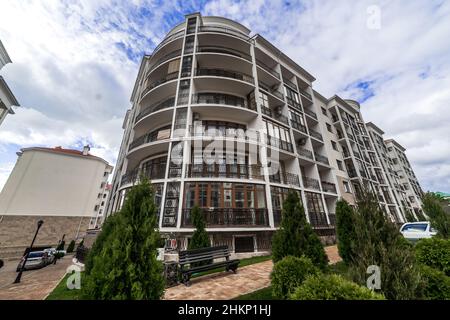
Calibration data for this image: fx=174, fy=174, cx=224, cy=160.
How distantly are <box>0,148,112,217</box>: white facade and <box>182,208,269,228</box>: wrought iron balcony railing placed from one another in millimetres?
27936

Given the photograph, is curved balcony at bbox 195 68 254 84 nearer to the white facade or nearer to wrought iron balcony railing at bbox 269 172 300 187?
wrought iron balcony railing at bbox 269 172 300 187

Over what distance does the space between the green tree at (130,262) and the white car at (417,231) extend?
626 inches

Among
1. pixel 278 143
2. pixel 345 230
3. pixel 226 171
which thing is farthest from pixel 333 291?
pixel 278 143

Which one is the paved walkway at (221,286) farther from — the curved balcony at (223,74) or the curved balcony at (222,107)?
the curved balcony at (223,74)

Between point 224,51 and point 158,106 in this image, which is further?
point 224,51

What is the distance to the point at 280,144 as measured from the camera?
47.3 feet

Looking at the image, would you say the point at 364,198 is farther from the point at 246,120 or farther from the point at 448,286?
the point at 246,120

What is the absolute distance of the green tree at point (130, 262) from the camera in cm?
266

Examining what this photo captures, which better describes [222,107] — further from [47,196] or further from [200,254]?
[47,196]

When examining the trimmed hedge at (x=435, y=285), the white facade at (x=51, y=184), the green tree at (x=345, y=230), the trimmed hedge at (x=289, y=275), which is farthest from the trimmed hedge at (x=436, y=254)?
the white facade at (x=51, y=184)

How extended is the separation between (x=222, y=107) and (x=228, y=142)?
280 centimetres

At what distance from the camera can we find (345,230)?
7570 mm

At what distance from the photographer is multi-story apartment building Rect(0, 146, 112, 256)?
74.8 feet
